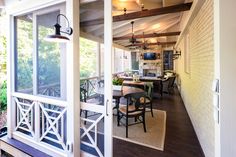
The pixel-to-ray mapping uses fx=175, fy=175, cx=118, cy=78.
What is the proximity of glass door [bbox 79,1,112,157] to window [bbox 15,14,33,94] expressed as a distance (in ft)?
3.88

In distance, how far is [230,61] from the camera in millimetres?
1383

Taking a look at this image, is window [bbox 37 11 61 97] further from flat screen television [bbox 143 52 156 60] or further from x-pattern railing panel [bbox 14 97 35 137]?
flat screen television [bbox 143 52 156 60]

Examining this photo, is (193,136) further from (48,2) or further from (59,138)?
(48,2)

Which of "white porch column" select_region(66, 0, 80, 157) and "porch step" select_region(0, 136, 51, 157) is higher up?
"white porch column" select_region(66, 0, 80, 157)

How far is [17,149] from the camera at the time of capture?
9.89 feet

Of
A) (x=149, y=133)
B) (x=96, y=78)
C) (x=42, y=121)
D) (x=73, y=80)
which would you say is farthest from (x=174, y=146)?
(x=42, y=121)

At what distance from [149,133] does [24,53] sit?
2.92 metres

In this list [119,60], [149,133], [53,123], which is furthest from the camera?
[119,60]

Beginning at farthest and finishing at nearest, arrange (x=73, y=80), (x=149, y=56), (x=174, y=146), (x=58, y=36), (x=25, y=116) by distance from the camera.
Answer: (x=149, y=56), (x=25, y=116), (x=174, y=146), (x=73, y=80), (x=58, y=36)

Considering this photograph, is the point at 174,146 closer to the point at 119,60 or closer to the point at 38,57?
the point at 38,57

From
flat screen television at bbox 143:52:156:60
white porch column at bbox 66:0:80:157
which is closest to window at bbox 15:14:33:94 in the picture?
white porch column at bbox 66:0:80:157

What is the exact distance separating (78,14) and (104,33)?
545 millimetres

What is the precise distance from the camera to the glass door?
222 cm

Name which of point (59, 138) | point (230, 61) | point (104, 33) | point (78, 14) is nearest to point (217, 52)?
point (230, 61)
